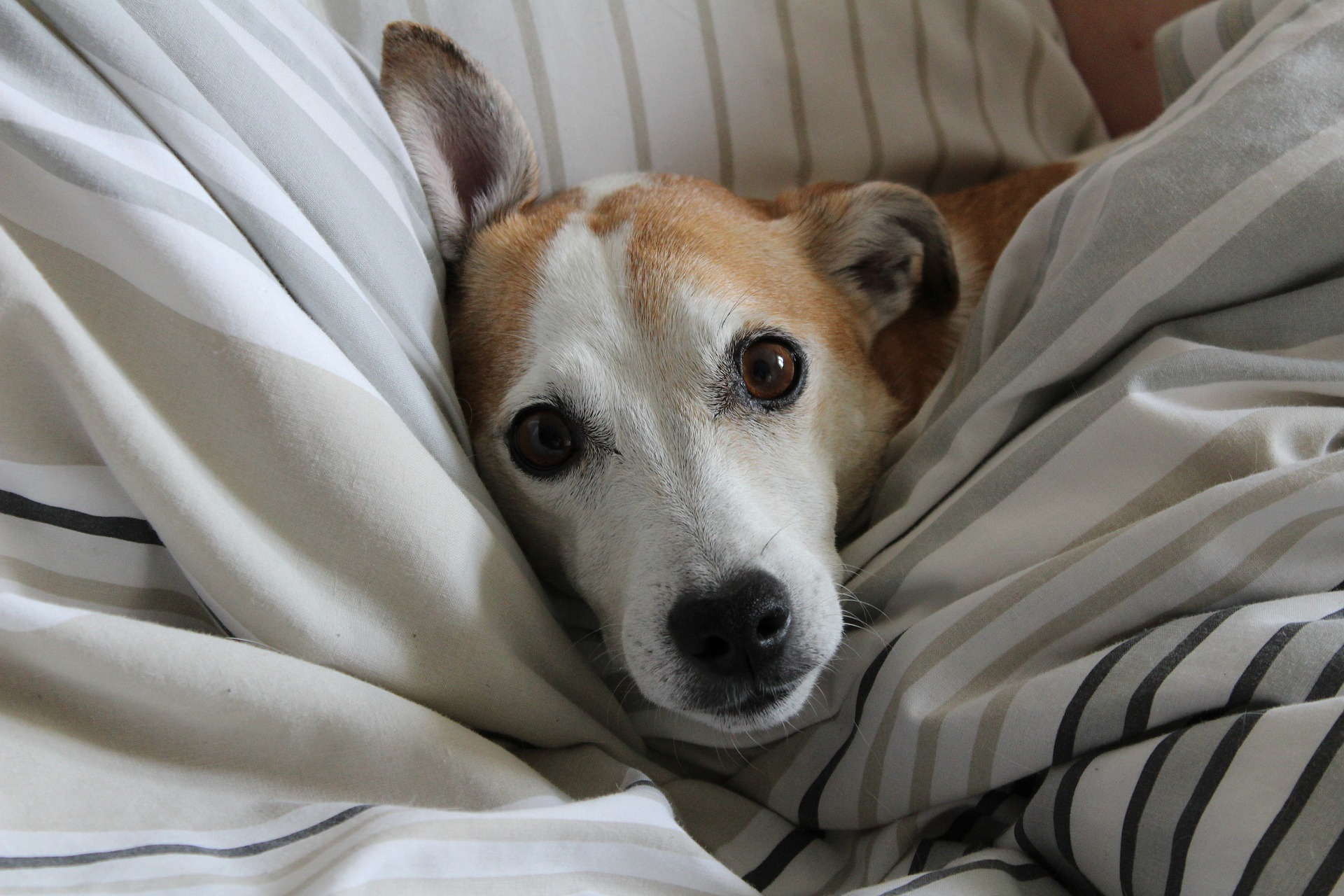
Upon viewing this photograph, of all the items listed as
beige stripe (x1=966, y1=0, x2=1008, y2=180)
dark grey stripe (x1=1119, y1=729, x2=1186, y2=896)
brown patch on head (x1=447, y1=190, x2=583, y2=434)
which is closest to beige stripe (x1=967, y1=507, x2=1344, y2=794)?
dark grey stripe (x1=1119, y1=729, x2=1186, y2=896)

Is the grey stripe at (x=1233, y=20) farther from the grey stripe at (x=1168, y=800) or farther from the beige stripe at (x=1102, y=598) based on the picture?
the grey stripe at (x=1168, y=800)

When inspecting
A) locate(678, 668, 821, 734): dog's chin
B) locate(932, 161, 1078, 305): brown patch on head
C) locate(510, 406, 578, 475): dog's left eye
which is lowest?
locate(678, 668, 821, 734): dog's chin

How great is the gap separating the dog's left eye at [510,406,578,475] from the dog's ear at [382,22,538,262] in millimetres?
341

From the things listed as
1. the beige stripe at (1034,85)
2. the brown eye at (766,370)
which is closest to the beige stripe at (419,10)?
→ the brown eye at (766,370)

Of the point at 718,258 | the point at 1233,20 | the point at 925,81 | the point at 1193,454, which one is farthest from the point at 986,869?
the point at 925,81

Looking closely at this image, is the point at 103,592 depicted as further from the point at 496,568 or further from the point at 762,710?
the point at 762,710

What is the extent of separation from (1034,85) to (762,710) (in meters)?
1.53

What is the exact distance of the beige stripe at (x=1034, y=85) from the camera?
1848mm

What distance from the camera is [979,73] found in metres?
1.81

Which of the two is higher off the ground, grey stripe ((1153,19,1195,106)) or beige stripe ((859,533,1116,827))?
grey stripe ((1153,19,1195,106))

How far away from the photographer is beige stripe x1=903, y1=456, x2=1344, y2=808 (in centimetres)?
78

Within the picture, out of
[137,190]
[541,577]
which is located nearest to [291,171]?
[137,190]

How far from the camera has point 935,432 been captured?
110 cm

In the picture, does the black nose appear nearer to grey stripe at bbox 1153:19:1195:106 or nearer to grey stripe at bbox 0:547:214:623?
grey stripe at bbox 0:547:214:623
